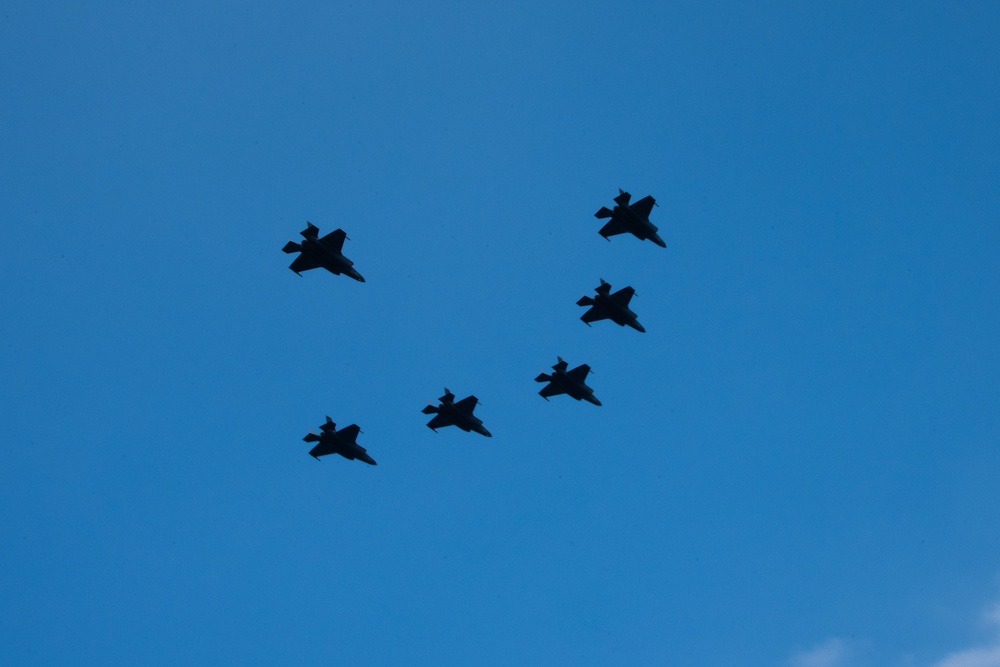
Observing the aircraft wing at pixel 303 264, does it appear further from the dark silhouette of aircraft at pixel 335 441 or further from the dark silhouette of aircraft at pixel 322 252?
the dark silhouette of aircraft at pixel 335 441

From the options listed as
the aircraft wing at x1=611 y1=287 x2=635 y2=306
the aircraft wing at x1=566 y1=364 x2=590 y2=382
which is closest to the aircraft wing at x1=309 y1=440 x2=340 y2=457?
the aircraft wing at x1=566 y1=364 x2=590 y2=382

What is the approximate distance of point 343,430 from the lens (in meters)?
62.1

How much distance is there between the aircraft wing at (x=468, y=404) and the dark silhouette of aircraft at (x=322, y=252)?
10.7 metres

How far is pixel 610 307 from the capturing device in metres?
62.8

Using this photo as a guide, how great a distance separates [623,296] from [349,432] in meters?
21.1

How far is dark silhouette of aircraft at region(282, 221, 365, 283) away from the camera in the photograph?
5875 cm

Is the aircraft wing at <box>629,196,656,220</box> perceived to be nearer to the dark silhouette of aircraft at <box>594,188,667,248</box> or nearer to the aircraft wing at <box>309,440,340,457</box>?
the dark silhouette of aircraft at <box>594,188,667,248</box>

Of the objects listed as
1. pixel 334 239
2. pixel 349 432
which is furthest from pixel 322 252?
pixel 349 432

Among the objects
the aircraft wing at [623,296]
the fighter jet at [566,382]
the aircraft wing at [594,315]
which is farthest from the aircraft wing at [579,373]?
the aircraft wing at [623,296]

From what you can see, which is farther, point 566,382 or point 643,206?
point 566,382

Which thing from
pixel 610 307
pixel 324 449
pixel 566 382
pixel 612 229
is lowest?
pixel 324 449

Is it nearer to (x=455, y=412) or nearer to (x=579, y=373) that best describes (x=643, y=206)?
(x=579, y=373)

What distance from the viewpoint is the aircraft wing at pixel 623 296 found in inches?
2452

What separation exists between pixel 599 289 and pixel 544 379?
740 cm
